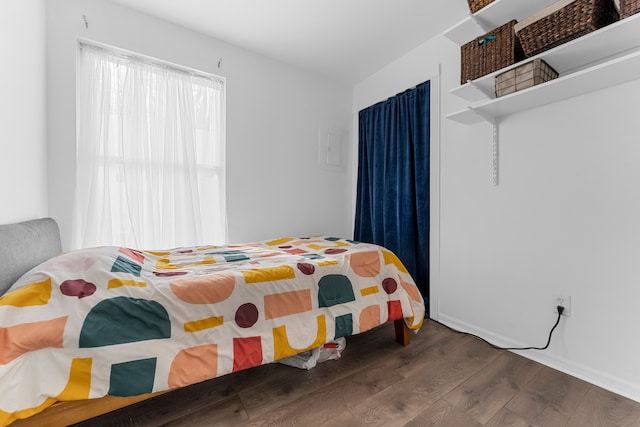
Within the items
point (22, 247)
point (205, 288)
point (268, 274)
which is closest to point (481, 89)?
point (268, 274)

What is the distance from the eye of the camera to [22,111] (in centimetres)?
149

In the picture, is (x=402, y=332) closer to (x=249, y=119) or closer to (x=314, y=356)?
(x=314, y=356)

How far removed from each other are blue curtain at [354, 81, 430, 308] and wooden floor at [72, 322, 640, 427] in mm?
966

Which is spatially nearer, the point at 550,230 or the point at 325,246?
the point at 550,230

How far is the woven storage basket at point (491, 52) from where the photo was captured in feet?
5.51

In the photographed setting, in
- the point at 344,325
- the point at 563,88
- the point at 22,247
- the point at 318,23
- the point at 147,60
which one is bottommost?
the point at 344,325

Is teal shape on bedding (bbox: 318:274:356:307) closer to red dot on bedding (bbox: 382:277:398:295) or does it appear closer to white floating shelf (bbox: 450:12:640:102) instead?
red dot on bedding (bbox: 382:277:398:295)

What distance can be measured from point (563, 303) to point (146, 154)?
3077mm

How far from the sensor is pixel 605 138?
154 centimetres

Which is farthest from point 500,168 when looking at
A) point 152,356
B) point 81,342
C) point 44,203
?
point 44,203

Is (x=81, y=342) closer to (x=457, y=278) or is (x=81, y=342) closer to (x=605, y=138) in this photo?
(x=457, y=278)

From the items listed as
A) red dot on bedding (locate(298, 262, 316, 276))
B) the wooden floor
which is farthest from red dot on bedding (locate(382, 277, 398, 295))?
red dot on bedding (locate(298, 262, 316, 276))

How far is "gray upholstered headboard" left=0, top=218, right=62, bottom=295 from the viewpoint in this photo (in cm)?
102

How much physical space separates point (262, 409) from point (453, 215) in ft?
6.32
